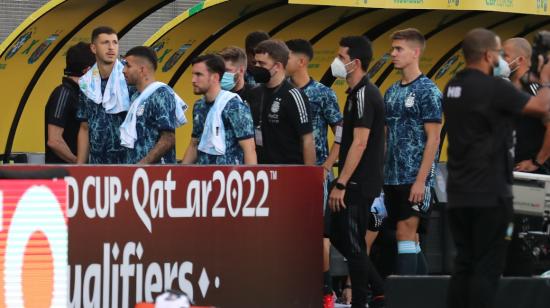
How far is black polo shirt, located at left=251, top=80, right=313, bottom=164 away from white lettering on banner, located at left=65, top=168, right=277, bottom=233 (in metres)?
0.68

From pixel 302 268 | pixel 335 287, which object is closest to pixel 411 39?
pixel 302 268

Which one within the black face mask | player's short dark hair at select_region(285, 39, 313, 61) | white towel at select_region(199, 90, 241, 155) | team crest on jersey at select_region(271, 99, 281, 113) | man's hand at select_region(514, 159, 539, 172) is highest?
player's short dark hair at select_region(285, 39, 313, 61)

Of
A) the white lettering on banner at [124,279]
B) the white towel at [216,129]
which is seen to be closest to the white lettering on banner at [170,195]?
the white lettering on banner at [124,279]

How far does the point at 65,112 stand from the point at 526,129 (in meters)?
3.53

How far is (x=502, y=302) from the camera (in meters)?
9.12

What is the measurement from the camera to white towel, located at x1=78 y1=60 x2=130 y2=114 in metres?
10.3

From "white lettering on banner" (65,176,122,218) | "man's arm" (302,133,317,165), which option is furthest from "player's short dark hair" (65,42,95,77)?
"white lettering on banner" (65,176,122,218)

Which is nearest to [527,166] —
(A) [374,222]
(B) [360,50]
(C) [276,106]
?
(B) [360,50]

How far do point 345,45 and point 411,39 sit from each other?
0.50 m

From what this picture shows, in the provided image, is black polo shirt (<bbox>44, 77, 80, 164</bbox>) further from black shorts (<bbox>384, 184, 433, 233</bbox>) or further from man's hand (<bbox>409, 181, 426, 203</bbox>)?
man's hand (<bbox>409, 181, 426, 203</bbox>)

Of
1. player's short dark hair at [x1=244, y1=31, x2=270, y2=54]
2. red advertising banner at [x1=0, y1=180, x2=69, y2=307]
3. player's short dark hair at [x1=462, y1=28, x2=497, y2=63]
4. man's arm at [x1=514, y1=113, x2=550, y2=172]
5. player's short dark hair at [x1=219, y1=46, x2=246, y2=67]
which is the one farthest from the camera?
player's short dark hair at [x1=244, y1=31, x2=270, y2=54]

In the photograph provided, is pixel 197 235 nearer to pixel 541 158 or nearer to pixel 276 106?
pixel 276 106

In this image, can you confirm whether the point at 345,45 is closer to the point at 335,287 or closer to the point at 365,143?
the point at 365,143

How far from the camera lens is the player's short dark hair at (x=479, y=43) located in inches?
311
